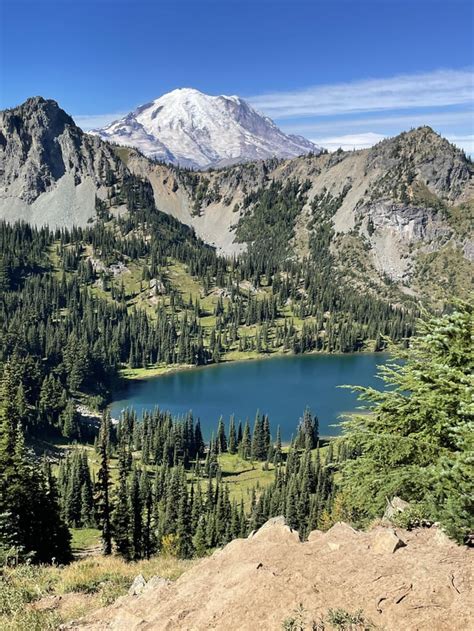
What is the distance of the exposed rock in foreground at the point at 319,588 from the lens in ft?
39.1

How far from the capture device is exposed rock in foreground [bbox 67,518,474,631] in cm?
1191

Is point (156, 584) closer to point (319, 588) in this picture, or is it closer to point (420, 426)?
point (319, 588)

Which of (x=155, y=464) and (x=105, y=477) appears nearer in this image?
(x=105, y=477)

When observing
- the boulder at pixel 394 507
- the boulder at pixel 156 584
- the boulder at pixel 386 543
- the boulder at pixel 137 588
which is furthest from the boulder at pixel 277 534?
the boulder at pixel 137 588

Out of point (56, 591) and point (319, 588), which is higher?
point (319, 588)

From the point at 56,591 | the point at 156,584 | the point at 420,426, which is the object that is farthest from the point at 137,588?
the point at 420,426

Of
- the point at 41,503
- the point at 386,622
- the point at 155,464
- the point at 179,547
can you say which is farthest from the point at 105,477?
the point at 155,464

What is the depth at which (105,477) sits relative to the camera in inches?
2168

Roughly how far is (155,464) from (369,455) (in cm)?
12709

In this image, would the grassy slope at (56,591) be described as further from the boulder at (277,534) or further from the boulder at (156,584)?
the boulder at (277,534)

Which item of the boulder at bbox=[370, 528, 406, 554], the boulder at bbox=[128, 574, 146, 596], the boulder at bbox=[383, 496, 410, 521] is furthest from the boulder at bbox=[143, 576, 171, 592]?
the boulder at bbox=[383, 496, 410, 521]

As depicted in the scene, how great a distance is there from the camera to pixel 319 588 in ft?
42.8

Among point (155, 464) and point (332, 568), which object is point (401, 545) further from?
point (155, 464)

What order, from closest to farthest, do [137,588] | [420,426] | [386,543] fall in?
[386,543] → [137,588] → [420,426]
